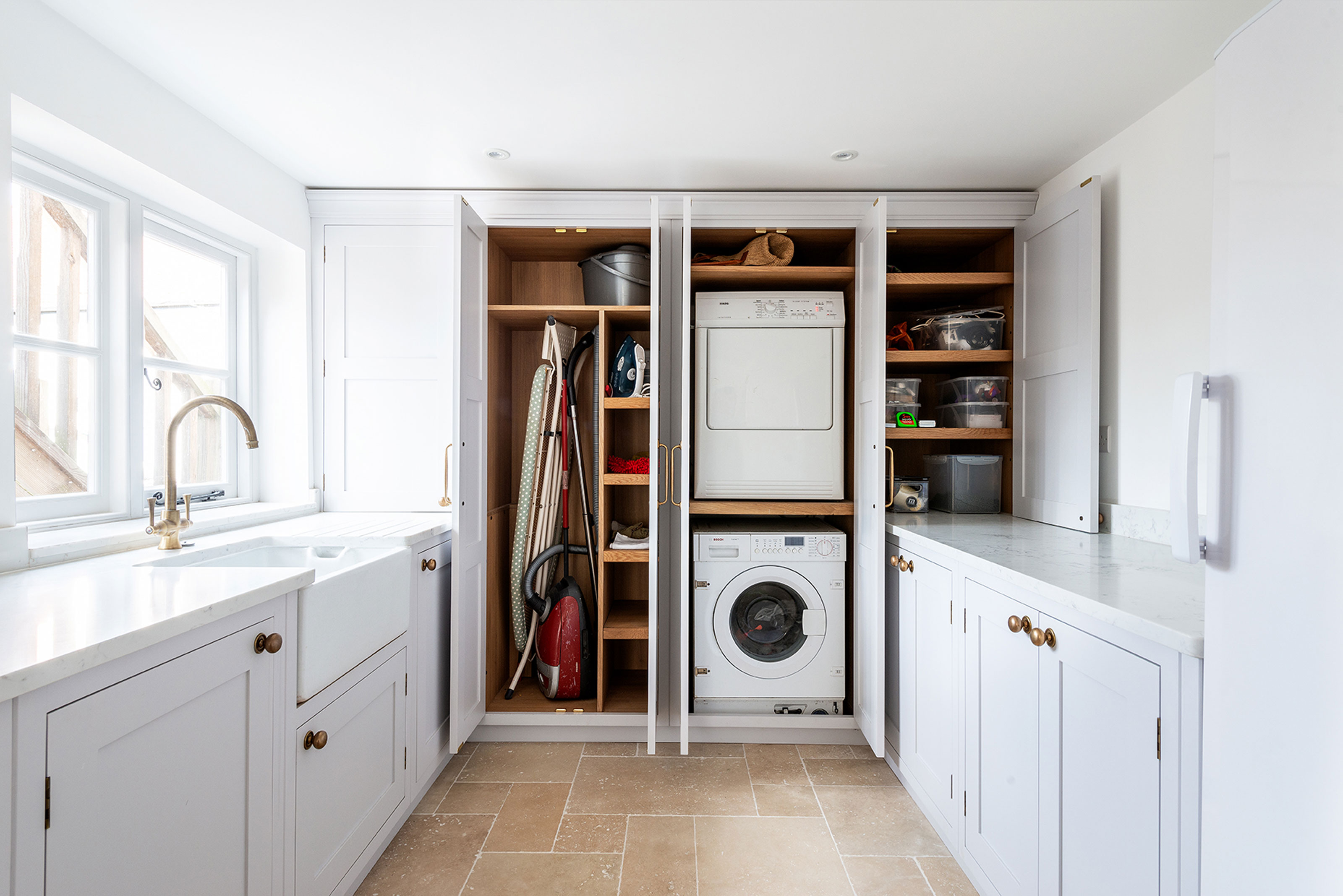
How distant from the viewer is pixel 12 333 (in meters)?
1.49

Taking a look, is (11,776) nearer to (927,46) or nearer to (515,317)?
(515,317)

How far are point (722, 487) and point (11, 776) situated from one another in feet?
6.76

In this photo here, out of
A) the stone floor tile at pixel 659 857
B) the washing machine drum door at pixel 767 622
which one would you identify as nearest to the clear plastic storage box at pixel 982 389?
the washing machine drum door at pixel 767 622

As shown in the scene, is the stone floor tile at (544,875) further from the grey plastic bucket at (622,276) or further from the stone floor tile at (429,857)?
the grey plastic bucket at (622,276)

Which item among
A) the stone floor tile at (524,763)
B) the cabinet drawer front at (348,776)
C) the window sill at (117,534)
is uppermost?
the window sill at (117,534)

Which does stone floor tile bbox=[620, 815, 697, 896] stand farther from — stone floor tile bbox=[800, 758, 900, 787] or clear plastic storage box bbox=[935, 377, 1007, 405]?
clear plastic storage box bbox=[935, 377, 1007, 405]

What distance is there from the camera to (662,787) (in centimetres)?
222

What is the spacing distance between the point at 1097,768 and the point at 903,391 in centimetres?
176

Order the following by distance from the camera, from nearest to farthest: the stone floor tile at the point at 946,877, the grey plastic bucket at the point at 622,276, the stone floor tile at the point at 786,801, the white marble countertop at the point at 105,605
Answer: the white marble countertop at the point at 105,605 < the stone floor tile at the point at 946,877 < the stone floor tile at the point at 786,801 < the grey plastic bucket at the point at 622,276

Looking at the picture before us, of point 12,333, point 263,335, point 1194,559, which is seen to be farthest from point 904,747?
point 263,335

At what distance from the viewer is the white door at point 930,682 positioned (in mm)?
1814

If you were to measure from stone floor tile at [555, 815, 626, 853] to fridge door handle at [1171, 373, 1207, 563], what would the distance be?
173 centimetres

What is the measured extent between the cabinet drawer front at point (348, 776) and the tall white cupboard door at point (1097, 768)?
5.59 feet

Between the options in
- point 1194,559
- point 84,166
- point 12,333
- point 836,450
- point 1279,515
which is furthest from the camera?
point 836,450
